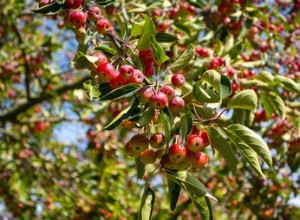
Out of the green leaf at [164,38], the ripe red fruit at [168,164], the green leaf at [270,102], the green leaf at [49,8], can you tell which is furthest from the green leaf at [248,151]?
the green leaf at [270,102]

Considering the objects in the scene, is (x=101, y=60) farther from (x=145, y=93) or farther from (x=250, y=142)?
(x=250, y=142)

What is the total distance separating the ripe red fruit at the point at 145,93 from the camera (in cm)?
155

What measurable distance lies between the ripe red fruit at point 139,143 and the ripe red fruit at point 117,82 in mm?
200

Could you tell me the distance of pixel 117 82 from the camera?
5.41 ft

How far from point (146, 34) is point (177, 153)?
0.46 metres

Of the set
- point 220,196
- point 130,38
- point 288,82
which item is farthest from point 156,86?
point 220,196

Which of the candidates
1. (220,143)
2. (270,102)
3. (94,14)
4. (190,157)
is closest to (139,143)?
(190,157)

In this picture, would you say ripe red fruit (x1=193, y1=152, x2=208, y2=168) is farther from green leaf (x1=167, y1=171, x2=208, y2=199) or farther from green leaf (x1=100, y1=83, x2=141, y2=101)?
green leaf (x1=100, y1=83, x2=141, y2=101)

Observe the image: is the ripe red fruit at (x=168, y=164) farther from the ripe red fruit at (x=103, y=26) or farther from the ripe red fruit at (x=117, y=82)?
the ripe red fruit at (x=103, y=26)

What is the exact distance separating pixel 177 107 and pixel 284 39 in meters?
2.51

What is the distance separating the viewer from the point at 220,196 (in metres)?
5.02

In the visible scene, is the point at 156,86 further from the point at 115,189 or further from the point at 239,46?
the point at 115,189

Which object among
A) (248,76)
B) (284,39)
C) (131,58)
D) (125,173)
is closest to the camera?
(131,58)

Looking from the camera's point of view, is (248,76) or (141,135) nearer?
(141,135)
